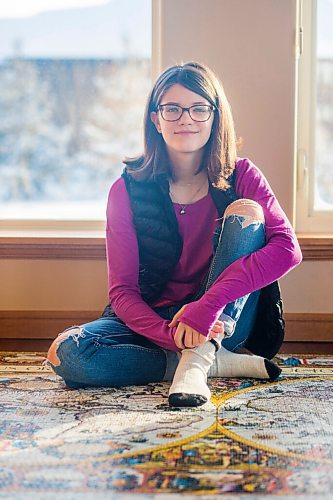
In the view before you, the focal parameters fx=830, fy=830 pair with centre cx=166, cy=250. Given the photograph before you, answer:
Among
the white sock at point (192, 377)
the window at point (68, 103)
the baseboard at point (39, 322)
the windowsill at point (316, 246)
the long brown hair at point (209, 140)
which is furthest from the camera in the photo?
the window at point (68, 103)

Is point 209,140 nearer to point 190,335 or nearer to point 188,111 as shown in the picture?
point 188,111

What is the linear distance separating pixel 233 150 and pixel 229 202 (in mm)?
154

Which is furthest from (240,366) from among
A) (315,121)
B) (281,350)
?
(315,121)

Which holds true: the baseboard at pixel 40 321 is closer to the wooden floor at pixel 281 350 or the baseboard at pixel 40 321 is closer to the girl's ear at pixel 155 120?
the wooden floor at pixel 281 350

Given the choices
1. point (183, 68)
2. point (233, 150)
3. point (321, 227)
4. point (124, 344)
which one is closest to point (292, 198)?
point (321, 227)

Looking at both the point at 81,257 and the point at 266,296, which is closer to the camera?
the point at 266,296

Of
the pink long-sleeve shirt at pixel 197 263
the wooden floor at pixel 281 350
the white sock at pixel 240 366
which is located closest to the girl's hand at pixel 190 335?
the pink long-sleeve shirt at pixel 197 263

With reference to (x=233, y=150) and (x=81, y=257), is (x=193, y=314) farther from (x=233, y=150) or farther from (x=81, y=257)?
(x=81, y=257)

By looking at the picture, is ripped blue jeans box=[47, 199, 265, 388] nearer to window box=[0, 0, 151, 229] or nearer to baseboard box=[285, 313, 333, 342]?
baseboard box=[285, 313, 333, 342]

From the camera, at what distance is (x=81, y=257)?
2699 millimetres

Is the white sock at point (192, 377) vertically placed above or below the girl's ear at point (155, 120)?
below

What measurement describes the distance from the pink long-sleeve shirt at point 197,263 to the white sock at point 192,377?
0.23 feet

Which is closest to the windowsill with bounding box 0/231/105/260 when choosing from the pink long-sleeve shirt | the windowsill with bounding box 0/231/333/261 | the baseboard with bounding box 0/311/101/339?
the windowsill with bounding box 0/231/333/261

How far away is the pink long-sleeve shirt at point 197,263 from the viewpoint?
1964 mm
